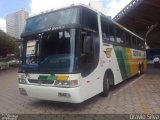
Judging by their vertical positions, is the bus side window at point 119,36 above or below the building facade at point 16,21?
below

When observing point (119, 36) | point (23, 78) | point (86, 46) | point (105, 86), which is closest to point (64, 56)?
point (86, 46)

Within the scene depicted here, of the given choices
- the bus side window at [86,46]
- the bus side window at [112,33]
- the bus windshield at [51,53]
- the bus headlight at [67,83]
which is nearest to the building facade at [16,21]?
the bus side window at [112,33]

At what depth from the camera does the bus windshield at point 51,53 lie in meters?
7.57

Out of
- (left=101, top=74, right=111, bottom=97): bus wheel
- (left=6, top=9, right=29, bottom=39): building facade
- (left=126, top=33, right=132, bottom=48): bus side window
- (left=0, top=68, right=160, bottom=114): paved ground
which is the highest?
(left=6, top=9, right=29, bottom=39): building facade

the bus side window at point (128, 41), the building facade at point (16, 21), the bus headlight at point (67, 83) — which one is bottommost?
the bus headlight at point (67, 83)

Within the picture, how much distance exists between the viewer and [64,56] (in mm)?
7648

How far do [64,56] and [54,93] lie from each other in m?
1.14

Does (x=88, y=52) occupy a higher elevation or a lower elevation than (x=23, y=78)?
higher

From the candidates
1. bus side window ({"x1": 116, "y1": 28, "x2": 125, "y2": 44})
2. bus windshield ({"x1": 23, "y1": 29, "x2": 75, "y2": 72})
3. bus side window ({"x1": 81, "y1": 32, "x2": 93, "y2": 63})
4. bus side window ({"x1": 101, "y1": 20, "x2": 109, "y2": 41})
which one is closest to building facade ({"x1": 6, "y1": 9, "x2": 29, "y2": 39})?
bus side window ({"x1": 116, "y1": 28, "x2": 125, "y2": 44})

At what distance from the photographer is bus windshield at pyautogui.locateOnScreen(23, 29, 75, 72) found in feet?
24.8

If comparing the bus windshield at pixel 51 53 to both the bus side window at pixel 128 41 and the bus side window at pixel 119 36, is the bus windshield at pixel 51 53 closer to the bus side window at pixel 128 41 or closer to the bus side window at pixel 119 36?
the bus side window at pixel 119 36

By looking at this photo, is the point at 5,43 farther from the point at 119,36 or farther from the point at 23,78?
the point at 23,78

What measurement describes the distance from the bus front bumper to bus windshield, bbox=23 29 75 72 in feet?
1.81

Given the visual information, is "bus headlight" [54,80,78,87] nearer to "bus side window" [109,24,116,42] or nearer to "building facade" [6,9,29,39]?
"bus side window" [109,24,116,42]
